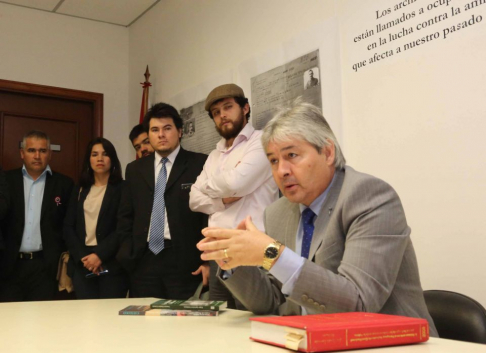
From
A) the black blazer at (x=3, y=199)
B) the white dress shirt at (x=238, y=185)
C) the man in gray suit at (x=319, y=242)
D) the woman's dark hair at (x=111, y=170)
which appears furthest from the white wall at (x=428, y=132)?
the black blazer at (x=3, y=199)

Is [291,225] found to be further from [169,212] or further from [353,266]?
[169,212]

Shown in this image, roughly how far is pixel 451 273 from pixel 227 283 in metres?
1.18

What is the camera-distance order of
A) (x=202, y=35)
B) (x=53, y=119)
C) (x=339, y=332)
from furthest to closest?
(x=53, y=119), (x=202, y=35), (x=339, y=332)

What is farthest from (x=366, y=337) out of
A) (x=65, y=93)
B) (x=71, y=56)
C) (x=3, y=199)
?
(x=71, y=56)

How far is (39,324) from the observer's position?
1565mm

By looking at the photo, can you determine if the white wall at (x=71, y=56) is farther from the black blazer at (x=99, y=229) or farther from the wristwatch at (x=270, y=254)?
the wristwatch at (x=270, y=254)

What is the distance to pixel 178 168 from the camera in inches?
136

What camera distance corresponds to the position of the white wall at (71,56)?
16.3 ft

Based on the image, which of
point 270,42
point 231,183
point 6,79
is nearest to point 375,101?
point 231,183

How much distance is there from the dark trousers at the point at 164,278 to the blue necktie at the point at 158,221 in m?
0.04

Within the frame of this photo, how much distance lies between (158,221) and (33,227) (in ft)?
4.07

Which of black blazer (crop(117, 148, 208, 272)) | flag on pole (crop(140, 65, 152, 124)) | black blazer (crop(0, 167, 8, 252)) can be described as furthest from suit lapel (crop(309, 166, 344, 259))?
flag on pole (crop(140, 65, 152, 124))

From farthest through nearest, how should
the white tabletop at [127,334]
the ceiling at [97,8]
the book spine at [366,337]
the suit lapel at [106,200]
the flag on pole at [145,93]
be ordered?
the ceiling at [97,8], the flag on pole at [145,93], the suit lapel at [106,200], the white tabletop at [127,334], the book spine at [366,337]

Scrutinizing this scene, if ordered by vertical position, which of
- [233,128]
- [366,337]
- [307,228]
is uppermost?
[233,128]
